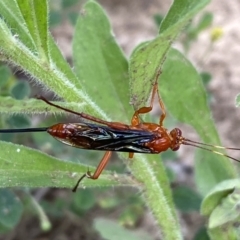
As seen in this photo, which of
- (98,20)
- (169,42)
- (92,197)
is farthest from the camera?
(92,197)

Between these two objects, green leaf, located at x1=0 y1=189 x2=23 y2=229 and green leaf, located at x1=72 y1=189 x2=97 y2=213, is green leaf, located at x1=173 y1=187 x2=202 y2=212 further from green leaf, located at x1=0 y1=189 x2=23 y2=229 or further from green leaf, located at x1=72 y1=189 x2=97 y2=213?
green leaf, located at x1=0 y1=189 x2=23 y2=229

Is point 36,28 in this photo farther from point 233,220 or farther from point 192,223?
point 192,223

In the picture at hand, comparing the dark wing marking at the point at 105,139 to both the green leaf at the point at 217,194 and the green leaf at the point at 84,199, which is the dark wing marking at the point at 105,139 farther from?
the green leaf at the point at 84,199

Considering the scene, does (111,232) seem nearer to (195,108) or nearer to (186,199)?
(186,199)

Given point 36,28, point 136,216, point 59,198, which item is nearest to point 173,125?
point 136,216

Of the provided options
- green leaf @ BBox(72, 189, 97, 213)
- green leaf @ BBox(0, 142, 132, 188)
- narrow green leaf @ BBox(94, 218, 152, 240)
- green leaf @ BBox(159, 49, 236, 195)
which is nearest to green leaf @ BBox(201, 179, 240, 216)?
green leaf @ BBox(0, 142, 132, 188)

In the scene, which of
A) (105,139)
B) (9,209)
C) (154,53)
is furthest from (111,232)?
(154,53)
